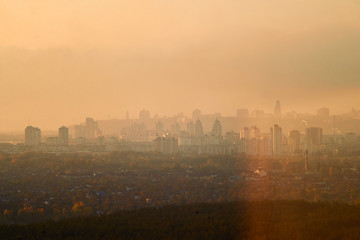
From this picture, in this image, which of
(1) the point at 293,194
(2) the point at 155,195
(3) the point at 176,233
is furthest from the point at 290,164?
(3) the point at 176,233

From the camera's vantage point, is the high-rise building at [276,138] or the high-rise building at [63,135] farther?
the high-rise building at [63,135]

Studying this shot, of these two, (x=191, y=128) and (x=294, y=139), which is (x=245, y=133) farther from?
(x=191, y=128)

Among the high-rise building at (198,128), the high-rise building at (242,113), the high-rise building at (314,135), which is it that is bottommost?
the high-rise building at (314,135)

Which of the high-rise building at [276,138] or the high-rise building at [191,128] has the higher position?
the high-rise building at [191,128]

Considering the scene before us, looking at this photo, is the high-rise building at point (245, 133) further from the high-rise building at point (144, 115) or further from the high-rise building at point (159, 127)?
the high-rise building at point (144, 115)

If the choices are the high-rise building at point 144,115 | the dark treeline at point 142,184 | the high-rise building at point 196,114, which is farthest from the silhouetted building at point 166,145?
the high-rise building at point 144,115

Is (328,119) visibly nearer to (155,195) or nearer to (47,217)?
(155,195)

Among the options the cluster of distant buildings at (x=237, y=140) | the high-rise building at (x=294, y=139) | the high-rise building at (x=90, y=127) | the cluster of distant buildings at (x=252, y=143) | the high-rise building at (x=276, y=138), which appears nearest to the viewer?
the cluster of distant buildings at (x=237, y=140)
